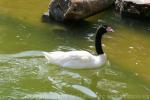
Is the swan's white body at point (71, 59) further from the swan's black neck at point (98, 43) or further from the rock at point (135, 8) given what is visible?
the rock at point (135, 8)

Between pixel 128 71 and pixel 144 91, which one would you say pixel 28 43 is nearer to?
pixel 128 71

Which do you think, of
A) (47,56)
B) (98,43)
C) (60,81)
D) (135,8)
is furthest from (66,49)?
(135,8)

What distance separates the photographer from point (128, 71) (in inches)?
337

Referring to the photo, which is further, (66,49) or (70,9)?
Answer: (70,9)

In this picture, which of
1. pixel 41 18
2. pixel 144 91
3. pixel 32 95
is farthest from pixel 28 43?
pixel 144 91

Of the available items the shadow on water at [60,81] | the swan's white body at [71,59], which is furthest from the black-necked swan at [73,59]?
the shadow on water at [60,81]

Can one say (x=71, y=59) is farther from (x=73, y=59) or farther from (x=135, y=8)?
(x=135, y=8)

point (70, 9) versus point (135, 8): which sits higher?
point (70, 9)

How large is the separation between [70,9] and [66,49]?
4.51 ft

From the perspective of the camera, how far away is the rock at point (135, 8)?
1100cm

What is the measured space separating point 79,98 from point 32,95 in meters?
0.81

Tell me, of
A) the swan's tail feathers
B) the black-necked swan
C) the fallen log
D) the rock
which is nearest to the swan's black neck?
the black-necked swan

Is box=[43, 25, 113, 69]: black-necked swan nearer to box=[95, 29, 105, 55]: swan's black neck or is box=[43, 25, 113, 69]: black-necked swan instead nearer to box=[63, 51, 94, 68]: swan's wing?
box=[63, 51, 94, 68]: swan's wing

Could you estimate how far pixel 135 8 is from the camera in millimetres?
11156
